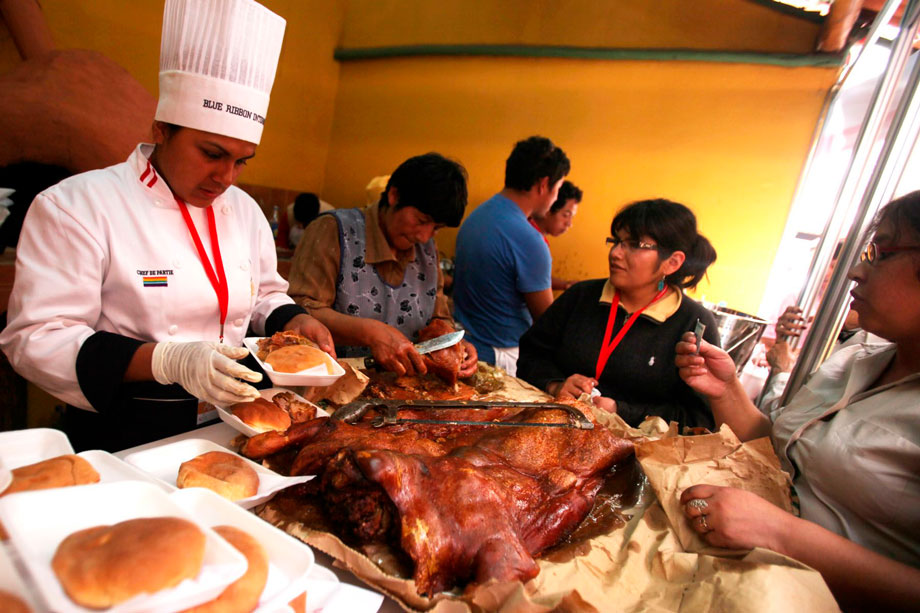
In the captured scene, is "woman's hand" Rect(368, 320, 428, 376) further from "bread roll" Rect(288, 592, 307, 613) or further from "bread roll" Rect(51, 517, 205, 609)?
"bread roll" Rect(51, 517, 205, 609)

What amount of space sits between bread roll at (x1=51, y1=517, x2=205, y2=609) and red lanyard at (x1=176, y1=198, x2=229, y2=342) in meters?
1.31

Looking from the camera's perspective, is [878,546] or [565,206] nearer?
[878,546]

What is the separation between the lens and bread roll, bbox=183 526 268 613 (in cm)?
75

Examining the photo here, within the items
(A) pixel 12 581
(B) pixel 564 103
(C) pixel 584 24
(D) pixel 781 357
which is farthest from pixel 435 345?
(C) pixel 584 24

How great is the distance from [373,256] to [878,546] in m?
2.63

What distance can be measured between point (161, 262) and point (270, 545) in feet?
4.34

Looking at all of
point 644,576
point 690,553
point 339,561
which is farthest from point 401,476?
point 690,553

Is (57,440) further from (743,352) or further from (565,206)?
(565,206)

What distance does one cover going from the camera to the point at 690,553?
148 centimetres

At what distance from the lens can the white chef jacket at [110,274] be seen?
61.6 inches

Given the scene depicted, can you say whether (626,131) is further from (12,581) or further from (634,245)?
(12,581)

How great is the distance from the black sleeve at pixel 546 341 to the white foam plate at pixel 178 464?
2.04m

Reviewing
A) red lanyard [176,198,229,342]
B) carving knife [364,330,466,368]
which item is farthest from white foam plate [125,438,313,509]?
carving knife [364,330,466,368]

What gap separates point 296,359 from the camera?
5.93 feet
